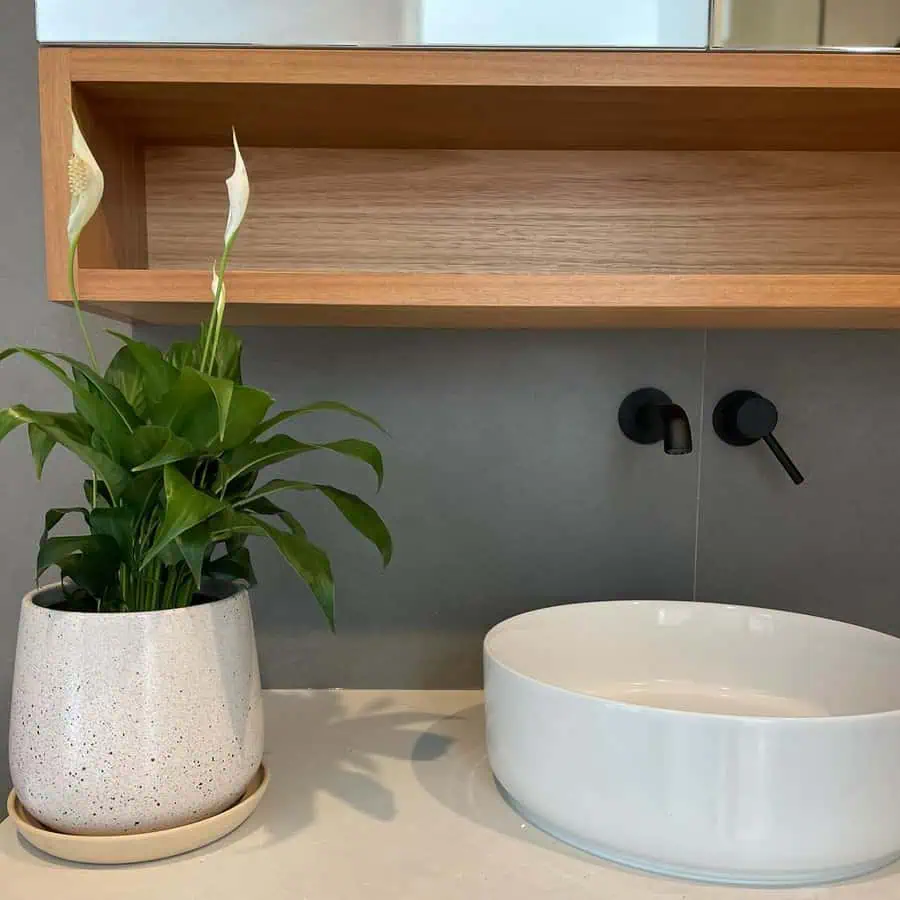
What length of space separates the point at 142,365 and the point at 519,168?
538 mm

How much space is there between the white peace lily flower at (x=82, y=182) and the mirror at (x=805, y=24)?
52 cm

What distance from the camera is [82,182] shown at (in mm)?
619

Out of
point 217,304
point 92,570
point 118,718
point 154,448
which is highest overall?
point 217,304

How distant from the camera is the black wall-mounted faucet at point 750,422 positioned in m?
0.97

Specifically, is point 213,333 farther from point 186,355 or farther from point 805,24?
point 805,24

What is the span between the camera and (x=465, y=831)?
2.33 ft

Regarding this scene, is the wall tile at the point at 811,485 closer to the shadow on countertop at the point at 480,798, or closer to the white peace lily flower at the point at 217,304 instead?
the shadow on countertop at the point at 480,798

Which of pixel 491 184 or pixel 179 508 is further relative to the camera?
pixel 491 184

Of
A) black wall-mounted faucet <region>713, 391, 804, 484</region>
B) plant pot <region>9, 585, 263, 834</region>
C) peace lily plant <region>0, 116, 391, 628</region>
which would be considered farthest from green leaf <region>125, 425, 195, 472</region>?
black wall-mounted faucet <region>713, 391, 804, 484</region>

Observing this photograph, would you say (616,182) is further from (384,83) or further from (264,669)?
(264,669)

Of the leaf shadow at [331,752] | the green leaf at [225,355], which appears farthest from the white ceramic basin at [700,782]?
the green leaf at [225,355]

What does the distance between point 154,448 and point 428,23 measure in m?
0.43

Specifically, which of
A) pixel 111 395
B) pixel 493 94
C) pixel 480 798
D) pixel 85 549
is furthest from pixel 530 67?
pixel 480 798

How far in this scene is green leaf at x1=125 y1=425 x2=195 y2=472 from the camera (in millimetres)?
585
